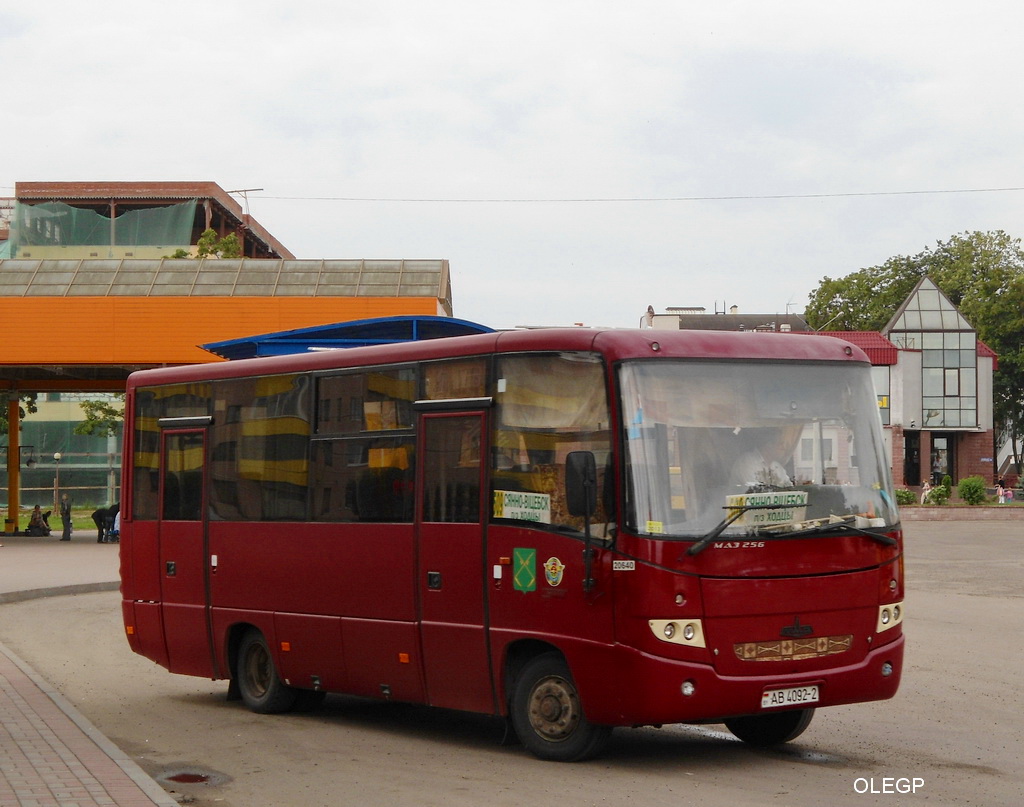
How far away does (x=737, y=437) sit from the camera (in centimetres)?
928

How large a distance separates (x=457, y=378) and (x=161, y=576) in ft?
15.3

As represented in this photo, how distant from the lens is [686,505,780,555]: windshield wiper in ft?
29.1

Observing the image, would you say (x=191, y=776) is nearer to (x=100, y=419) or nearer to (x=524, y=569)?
(x=524, y=569)

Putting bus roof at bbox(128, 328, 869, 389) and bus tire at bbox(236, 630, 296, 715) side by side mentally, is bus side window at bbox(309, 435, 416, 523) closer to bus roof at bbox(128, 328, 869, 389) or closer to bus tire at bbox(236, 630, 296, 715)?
bus roof at bbox(128, 328, 869, 389)

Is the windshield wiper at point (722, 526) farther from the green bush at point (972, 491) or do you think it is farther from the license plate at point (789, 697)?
the green bush at point (972, 491)

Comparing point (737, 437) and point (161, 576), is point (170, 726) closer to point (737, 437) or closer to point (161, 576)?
point (161, 576)

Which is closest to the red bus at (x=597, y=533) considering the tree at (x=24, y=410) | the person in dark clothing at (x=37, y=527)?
the person in dark clothing at (x=37, y=527)

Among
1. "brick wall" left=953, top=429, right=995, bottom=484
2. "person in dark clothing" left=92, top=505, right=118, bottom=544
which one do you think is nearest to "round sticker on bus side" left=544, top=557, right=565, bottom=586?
"person in dark clothing" left=92, top=505, right=118, bottom=544

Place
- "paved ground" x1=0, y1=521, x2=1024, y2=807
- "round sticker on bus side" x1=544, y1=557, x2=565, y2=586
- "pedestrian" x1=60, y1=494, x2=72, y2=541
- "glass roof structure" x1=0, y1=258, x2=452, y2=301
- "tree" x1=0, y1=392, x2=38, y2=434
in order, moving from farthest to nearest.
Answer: "tree" x1=0, y1=392, x2=38, y2=434, "pedestrian" x1=60, y1=494, x2=72, y2=541, "glass roof structure" x1=0, y1=258, x2=452, y2=301, "round sticker on bus side" x1=544, y1=557, x2=565, y2=586, "paved ground" x1=0, y1=521, x2=1024, y2=807

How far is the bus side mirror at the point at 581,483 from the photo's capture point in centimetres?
893

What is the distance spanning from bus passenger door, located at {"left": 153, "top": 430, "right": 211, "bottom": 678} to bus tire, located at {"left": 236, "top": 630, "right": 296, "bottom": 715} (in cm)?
41

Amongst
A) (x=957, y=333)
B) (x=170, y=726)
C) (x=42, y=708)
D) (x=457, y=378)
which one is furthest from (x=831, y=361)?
(x=957, y=333)

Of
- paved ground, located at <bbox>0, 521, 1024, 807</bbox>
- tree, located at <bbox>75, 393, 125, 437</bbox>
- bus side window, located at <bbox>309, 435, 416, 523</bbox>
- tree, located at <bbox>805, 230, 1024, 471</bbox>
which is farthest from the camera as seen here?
tree, located at <bbox>805, 230, 1024, 471</bbox>

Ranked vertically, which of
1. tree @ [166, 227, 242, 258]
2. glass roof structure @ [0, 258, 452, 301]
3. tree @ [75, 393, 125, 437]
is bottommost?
tree @ [75, 393, 125, 437]
